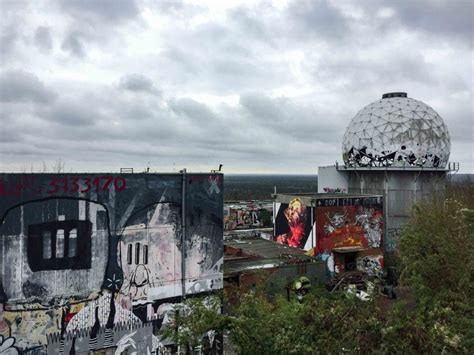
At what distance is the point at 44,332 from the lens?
38.6 ft

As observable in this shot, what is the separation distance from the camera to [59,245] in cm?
1206

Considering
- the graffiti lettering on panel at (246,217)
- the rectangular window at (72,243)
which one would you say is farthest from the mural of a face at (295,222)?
the graffiti lettering on panel at (246,217)

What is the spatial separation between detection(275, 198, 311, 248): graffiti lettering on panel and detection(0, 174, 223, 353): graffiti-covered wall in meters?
14.0

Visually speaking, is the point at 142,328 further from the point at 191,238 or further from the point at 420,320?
the point at 420,320

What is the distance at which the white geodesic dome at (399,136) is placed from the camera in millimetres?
32688

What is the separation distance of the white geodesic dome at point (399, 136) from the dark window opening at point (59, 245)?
2652 cm

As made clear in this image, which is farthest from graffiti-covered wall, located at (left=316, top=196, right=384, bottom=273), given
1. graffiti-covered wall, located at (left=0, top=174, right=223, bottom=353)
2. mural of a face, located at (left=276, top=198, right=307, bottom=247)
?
graffiti-covered wall, located at (left=0, top=174, right=223, bottom=353)

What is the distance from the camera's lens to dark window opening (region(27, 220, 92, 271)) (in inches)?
461

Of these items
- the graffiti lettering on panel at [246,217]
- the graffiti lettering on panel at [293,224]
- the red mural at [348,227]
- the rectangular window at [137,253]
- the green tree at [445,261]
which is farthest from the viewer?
the graffiti lettering on panel at [246,217]

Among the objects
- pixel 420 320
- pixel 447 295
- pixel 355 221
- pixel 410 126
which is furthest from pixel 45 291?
pixel 410 126

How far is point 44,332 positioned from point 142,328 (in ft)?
9.75

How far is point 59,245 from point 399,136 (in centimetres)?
2780

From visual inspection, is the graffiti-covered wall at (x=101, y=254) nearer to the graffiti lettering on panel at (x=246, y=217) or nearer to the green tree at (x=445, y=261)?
the green tree at (x=445, y=261)

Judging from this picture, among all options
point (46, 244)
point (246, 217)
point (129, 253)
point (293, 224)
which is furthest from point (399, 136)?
point (46, 244)
